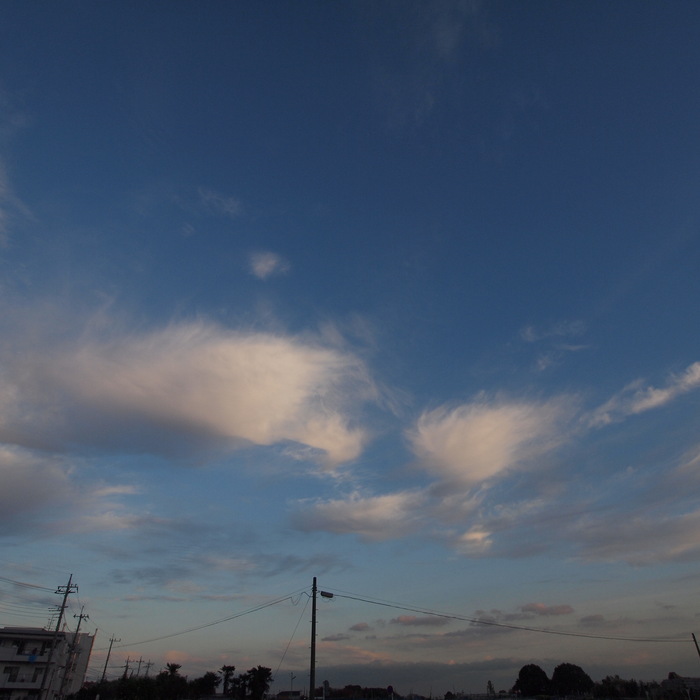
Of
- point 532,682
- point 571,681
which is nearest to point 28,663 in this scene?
point 532,682

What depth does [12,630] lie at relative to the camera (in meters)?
74.0

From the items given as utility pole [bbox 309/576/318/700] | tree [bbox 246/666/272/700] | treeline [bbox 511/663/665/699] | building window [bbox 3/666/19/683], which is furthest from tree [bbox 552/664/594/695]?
utility pole [bbox 309/576/318/700]

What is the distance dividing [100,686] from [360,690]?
328ft

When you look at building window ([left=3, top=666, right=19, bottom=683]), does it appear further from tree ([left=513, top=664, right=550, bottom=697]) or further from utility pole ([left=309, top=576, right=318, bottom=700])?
tree ([left=513, top=664, right=550, bottom=697])

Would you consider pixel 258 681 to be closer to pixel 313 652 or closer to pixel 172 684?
pixel 172 684

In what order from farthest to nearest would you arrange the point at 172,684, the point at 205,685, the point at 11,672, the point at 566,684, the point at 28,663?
the point at 566,684 < the point at 205,685 < the point at 172,684 < the point at 28,663 < the point at 11,672

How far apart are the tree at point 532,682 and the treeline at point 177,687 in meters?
101

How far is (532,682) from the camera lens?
172 metres

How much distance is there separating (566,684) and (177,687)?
128867 millimetres

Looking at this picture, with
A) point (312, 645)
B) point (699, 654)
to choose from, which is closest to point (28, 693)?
point (312, 645)

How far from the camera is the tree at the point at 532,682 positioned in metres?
170

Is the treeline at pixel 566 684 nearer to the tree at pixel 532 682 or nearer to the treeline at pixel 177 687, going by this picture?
the tree at pixel 532 682

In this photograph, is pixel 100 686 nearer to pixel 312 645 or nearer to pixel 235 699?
pixel 235 699

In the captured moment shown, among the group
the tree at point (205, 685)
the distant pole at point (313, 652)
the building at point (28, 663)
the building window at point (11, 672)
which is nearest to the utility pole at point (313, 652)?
the distant pole at point (313, 652)
